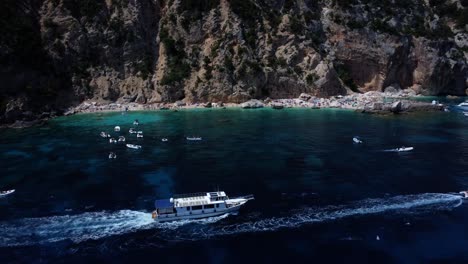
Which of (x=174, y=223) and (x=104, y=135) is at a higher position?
(x=104, y=135)

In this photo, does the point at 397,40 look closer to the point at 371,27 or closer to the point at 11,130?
the point at 371,27

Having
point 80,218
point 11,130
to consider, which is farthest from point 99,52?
point 80,218

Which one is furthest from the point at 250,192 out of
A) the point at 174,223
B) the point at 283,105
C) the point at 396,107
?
the point at 283,105

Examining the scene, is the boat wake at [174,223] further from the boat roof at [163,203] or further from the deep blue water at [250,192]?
the boat roof at [163,203]

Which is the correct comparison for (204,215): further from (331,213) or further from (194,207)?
(331,213)

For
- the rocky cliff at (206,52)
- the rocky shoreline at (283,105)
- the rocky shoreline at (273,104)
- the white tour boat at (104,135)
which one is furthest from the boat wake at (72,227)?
the rocky shoreline at (273,104)

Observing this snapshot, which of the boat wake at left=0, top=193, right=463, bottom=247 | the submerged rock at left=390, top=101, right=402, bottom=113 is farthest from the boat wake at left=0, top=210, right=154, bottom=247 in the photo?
the submerged rock at left=390, top=101, right=402, bottom=113
